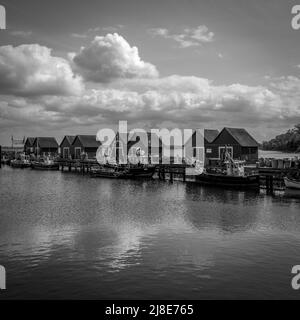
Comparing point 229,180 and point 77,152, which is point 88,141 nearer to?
point 77,152

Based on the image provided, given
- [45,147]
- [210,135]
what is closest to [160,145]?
[210,135]

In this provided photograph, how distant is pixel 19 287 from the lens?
50.8 ft

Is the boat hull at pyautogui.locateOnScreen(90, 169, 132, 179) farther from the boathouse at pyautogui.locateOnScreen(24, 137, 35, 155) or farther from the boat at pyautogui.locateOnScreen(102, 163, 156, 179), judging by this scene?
the boathouse at pyautogui.locateOnScreen(24, 137, 35, 155)

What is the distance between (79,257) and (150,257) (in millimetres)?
3986

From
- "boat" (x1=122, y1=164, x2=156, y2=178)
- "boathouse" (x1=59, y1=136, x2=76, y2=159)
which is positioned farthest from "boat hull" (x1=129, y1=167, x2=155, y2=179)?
"boathouse" (x1=59, y1=136, x2=76, y2=159)

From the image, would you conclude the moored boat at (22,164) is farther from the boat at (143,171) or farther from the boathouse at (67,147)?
the boat at (143,171)

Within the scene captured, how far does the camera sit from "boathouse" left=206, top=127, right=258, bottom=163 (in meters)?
73.8

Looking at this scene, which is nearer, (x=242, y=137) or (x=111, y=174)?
(x=111, y=174)

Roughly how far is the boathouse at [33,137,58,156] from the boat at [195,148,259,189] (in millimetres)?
84901

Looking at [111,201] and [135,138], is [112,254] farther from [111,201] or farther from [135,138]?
[135,138]

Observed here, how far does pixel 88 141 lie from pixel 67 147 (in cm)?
1037

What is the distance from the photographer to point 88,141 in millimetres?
107500
